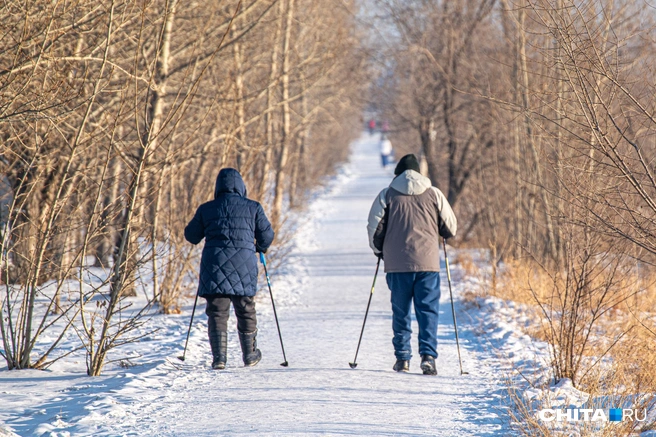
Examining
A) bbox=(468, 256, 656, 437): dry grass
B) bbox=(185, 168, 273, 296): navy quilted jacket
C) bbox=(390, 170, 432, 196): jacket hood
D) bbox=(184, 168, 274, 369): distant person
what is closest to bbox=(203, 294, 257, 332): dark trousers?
bbox=(184, 168, 274, 369): distant person

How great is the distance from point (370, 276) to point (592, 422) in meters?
9.77

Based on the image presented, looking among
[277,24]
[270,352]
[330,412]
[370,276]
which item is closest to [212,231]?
[270,352]

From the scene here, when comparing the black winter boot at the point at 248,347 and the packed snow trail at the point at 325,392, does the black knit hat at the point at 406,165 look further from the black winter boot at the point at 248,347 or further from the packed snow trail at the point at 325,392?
the black winter boot at the point at 248,347

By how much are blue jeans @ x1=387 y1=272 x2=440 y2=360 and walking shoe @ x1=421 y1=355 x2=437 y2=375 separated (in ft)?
0.12

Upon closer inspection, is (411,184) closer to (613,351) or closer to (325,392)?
(325,392)

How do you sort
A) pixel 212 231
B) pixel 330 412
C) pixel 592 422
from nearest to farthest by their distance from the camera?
pixel 592 422 < pixel 330 412 < pixel 212 231

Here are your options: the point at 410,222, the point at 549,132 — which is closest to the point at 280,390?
the point at 410,222

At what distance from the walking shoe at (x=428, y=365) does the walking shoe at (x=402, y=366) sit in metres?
0.14

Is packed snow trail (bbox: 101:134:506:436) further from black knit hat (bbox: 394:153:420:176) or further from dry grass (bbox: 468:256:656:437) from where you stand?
black knit hat (bbox: 394:153:420:176)

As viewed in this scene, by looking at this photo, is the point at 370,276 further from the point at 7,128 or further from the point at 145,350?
the point at 7,128

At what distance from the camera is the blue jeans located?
748cm

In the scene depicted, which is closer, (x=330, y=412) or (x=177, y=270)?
(x=330, y=412)

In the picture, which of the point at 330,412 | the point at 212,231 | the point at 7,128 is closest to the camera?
the point at 330,412

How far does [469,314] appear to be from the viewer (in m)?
11.1
